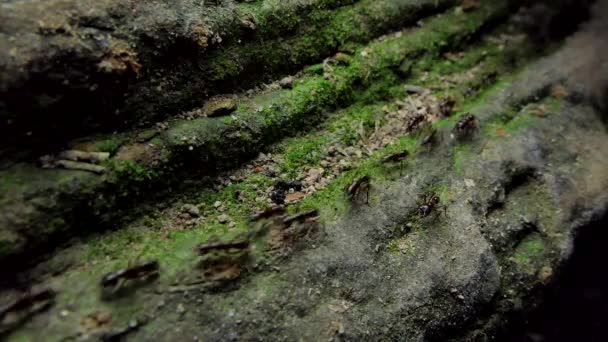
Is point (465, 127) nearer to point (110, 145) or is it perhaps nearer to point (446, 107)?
point (446, 107)

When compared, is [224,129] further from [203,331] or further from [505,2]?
[505,2]

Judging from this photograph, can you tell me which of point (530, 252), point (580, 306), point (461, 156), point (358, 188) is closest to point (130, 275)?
point (358, 188)

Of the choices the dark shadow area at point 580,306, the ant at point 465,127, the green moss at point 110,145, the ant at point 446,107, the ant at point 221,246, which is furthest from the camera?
the dark shadow area at point 580,306

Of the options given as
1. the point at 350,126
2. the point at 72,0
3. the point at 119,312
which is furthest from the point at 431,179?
A: the point at 72,0

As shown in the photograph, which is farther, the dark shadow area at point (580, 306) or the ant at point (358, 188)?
the dark shadow area at point (580, 306)

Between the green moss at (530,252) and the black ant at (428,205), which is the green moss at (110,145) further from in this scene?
the green moss at (530,252)

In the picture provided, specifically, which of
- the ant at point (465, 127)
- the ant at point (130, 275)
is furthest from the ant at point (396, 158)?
the ant at point (130, 275)
